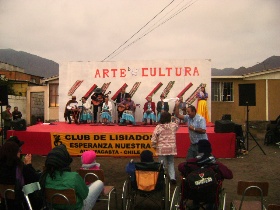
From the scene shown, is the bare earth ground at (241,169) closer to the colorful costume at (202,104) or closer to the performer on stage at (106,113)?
the performer on stage at (106,113)

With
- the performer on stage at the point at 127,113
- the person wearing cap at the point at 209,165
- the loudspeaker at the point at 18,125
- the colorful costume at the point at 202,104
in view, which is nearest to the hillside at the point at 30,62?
the colorful costume at the point at 202,104

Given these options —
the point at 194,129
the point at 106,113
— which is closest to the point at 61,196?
the point at 194,129

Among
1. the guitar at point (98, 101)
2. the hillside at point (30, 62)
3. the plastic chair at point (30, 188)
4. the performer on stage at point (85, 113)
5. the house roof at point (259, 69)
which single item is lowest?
the plastic chair at point (30, 188)

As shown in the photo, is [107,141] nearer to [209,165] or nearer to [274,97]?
[209,165]

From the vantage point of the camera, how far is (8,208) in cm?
390

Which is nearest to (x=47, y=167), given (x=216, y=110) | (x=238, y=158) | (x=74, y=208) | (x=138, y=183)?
(x=74, y=208)

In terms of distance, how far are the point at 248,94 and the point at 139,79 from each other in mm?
6294

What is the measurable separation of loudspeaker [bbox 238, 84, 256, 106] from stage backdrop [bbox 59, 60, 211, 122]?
16.0 feet

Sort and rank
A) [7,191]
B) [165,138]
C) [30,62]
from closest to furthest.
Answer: [7,191]
[165,138]
[30,62]

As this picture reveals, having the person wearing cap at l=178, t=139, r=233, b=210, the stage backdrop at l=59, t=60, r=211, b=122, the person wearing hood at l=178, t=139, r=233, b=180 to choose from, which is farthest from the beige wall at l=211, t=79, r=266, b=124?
the person wearing cap at l=178, t=139, r=233, b=210

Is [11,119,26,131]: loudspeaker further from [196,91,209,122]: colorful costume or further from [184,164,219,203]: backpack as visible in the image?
[196,91,209,122]: colorful costume

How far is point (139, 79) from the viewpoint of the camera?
15.4 meters

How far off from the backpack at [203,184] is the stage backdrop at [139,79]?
35.5 ft

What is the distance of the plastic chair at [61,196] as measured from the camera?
3586mm
